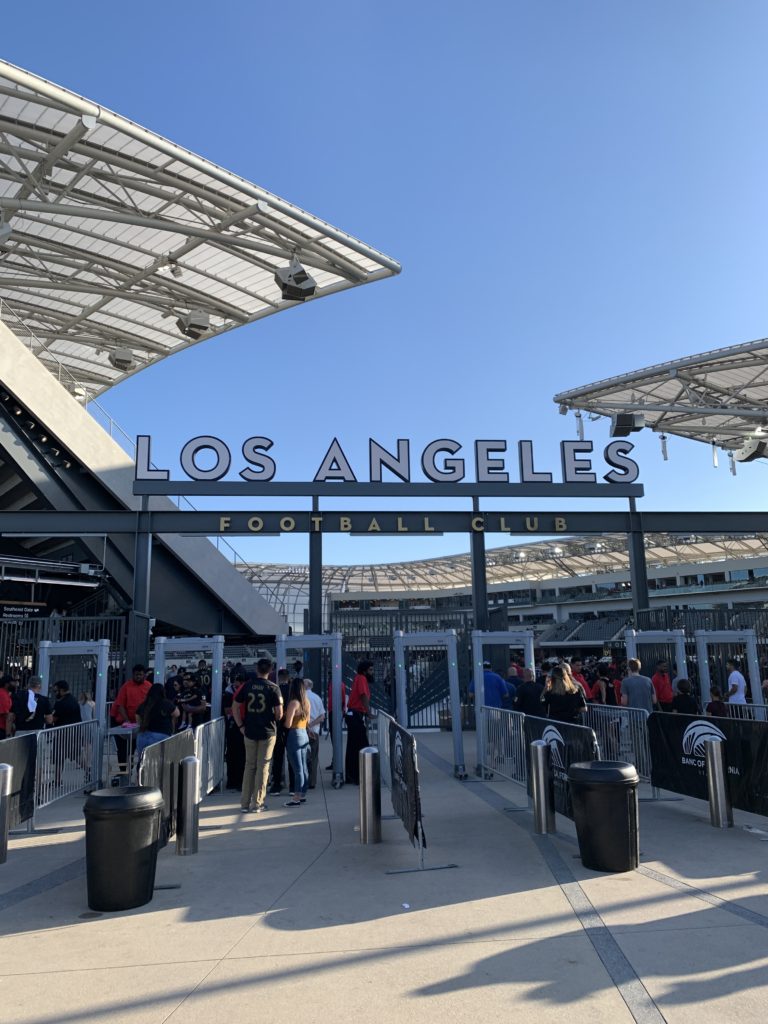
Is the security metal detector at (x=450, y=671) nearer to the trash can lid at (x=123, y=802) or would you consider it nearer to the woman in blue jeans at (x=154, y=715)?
the woman in blue jeans at (x=154, y=715)

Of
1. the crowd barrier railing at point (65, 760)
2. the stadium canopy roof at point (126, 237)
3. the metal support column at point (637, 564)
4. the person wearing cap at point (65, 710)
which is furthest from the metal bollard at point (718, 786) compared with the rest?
the stadium canopy roof at point (126, 237)

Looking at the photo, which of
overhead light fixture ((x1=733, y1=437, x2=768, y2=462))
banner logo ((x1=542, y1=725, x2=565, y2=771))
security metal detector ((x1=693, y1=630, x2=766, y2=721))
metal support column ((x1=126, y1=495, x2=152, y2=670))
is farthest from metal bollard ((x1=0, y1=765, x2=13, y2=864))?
overhead light fixture ((x1=733, y1=437, x2=768, y2=462))

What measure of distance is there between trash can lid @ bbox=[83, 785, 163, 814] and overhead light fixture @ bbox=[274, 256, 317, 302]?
20495 mm

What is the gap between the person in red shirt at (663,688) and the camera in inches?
518

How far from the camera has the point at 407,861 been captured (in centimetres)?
711

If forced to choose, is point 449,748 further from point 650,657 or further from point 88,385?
point 88,385

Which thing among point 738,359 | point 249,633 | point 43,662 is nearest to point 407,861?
point 43,662

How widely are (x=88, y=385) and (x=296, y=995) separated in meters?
41.3

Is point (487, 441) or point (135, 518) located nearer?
point (135, 518)

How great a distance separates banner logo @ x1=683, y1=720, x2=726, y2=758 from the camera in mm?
8328

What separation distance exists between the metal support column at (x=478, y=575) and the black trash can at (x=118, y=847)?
12847 mm

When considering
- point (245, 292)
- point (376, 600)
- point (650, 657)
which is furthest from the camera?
point (376, 600)

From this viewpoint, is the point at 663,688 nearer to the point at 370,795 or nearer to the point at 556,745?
the point at 556,745

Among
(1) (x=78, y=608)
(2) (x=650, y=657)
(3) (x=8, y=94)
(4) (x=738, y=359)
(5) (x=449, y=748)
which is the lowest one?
(5) (x=449, y=748)
